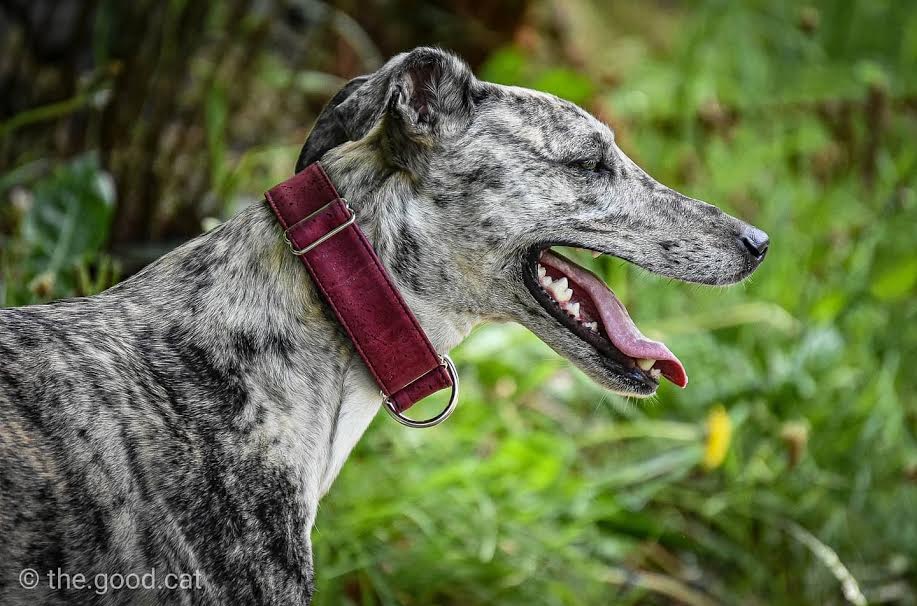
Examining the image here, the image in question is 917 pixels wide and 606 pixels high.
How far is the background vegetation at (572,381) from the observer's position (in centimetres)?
330

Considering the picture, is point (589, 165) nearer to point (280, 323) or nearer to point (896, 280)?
point (280, 323)

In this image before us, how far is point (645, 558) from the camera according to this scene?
151 inches

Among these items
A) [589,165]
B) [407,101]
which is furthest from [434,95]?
[589,165]

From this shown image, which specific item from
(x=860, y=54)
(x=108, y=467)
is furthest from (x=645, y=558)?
(x=860, y=54)

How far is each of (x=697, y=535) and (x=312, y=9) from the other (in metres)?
4.33

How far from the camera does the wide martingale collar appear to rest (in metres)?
2.07

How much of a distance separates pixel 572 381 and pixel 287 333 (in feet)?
8.12

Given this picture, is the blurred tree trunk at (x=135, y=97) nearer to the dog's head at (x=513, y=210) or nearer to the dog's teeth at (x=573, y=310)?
the dog's head at (x=513, y=210)

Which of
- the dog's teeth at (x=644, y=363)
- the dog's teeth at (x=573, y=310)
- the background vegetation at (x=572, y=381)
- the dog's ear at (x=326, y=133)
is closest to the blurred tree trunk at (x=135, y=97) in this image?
the background vegetation at (x=572, y=381)

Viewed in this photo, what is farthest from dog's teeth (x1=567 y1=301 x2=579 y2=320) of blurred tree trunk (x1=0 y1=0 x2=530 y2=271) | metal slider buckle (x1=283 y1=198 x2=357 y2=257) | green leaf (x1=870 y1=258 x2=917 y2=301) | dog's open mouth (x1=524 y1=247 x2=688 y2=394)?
green leaf (x1=870 y1=258 x2=917 y2=301)

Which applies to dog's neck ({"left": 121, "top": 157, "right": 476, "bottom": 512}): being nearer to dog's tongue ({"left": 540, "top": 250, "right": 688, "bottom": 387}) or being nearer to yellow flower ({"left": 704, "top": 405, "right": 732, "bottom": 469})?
dog's tongue ({"left": 540, "top": 250, "right": 688, "bottom": 387})

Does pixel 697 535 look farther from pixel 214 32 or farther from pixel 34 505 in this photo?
pixel 214 32

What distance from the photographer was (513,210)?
2.29m

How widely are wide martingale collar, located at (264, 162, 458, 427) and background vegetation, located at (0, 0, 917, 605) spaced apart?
1.04 metres
